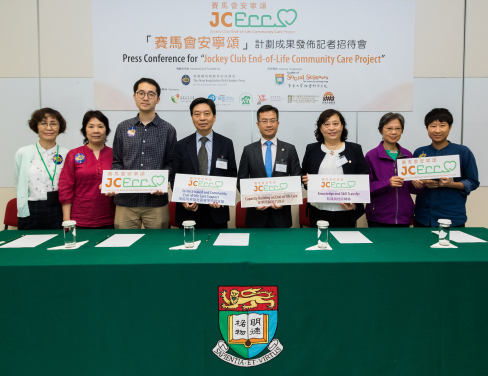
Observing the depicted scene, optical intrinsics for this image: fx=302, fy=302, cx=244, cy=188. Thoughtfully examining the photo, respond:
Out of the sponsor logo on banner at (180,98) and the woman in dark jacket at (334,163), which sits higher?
the sponsor logo on banner at (180,98)

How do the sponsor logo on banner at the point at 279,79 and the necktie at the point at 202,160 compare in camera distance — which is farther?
the sponsor logo on banner at the point at 279,79

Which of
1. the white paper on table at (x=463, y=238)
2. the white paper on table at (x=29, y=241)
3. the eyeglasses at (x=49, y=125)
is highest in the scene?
the eyeglasses at (x=49, y=125)

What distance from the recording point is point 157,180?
2492 millimetres

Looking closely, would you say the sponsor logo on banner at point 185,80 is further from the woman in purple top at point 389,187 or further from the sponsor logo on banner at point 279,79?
the woman in purple top at point 389,187

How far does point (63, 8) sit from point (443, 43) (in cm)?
482

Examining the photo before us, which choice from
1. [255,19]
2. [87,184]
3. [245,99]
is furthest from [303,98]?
[87,184]

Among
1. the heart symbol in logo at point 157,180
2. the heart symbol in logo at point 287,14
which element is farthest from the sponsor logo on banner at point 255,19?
the heart symbol in logo at point 157,180

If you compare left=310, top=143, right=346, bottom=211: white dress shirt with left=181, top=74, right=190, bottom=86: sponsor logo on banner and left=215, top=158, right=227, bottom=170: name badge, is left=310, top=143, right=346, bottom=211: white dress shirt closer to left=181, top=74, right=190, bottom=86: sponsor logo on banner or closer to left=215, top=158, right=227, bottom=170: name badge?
left=215, top=158, right=227, bottom=170: name badge

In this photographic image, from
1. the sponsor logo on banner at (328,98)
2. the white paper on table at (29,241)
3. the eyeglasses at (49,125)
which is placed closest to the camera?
the white paper on table at (29,241)

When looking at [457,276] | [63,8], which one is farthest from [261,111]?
[63,8]

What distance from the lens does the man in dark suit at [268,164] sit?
8.95ft

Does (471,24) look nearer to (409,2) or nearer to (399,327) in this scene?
(409,2)

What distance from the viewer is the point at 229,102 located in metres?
3.91

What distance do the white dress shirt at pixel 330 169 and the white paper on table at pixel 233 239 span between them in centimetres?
80
